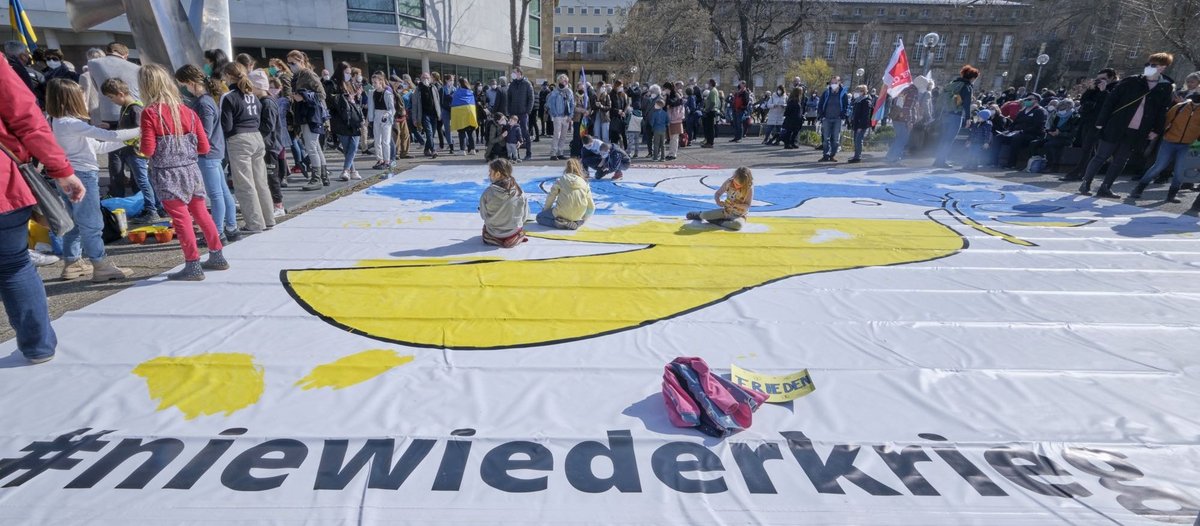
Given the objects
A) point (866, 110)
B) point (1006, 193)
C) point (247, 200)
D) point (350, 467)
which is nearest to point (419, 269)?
point (247, 200)

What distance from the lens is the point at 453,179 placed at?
9.60 meters

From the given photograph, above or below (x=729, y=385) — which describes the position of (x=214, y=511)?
below

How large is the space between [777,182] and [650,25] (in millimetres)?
25922

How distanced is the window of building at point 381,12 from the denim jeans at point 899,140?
21329mm

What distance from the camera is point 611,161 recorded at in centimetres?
988

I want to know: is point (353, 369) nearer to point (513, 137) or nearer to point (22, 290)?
point (22, 290)

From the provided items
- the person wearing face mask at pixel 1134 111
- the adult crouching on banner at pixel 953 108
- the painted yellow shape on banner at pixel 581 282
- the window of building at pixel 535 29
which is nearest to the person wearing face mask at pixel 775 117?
the adult crouching on banner at pixel 953 108

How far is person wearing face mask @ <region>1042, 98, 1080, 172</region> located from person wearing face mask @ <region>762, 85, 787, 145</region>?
19.9 ft

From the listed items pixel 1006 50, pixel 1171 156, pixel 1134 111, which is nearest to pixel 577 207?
pixel 1134 111

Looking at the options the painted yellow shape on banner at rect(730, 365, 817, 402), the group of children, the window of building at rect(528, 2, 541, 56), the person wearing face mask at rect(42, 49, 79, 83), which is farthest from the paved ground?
the window of building at rect(528, 2, 541, 56)

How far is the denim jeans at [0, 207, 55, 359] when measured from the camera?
286 centimetres

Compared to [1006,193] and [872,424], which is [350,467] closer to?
[872,424]

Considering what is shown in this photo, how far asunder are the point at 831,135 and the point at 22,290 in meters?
12.7

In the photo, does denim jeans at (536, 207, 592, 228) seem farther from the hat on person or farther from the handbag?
the handbag
